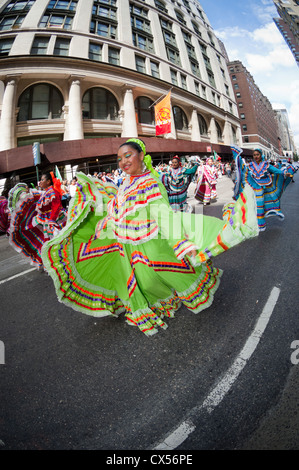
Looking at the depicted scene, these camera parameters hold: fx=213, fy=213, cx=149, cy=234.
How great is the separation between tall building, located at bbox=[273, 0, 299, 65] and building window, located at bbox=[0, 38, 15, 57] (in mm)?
59895

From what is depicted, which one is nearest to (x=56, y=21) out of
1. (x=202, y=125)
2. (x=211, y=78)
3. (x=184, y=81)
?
(x=184, y=81)

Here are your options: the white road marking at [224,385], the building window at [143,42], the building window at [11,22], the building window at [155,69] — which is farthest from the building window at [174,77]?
the white road marking at [224,385]

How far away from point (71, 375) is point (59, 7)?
102ft

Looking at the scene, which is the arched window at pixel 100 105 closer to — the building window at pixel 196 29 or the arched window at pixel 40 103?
the arched window at pixel 40 103

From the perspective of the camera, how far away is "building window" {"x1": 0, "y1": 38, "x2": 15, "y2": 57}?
1830cm

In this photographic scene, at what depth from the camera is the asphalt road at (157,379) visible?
4.68 feet

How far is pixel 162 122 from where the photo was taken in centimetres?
1728

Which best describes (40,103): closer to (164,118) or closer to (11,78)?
(11,78)

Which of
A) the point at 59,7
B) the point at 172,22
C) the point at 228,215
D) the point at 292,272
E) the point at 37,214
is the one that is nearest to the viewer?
the point at 228,215

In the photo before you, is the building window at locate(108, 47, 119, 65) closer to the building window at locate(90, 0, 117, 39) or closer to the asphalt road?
the building window at locate(90, 0, 117, 39)

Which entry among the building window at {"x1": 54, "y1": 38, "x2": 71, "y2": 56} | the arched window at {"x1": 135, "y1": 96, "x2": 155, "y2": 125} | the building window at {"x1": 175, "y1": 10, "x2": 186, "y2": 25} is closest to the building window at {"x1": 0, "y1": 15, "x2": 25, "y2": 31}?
the building window at {"x1": 54, "y1": 38, "x2": 71, "y2": 56}
